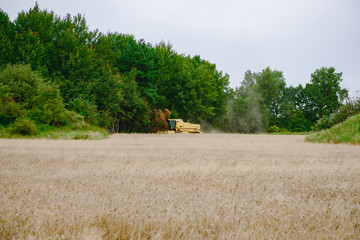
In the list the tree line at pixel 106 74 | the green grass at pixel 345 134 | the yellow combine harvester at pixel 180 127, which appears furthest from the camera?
A: the yellow combine harvester at pixel 180 127

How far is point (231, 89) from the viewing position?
3619 cm

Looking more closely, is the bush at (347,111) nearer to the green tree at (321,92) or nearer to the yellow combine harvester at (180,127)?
the yellow combine harvester at (180,127)

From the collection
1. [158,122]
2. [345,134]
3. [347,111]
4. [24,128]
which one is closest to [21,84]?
[24,128]

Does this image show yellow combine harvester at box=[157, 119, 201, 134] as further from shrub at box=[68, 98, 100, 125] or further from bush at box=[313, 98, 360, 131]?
bush at box=[313, 98, 360, 131]

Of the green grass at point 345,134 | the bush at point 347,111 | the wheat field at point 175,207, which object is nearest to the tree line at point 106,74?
the bush at point 347,111

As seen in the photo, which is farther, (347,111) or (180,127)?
(180,127)

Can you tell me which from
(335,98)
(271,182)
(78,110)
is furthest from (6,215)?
(335,98)

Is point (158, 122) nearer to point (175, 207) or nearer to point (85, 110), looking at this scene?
point (85, 110)

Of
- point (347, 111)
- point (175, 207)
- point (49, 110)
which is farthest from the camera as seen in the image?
point (347, 111)

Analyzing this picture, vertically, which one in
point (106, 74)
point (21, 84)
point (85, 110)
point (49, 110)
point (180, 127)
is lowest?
point (180, 127)

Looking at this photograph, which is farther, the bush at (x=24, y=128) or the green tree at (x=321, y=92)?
the green tree at (x=321, y=92)

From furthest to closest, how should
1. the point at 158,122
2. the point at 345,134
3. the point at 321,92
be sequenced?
the point at 321,92 → the point at 158,122 → the point at 345,134

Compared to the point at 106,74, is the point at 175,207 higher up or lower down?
lower down

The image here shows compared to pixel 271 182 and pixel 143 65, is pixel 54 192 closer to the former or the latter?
pixel 271 182
